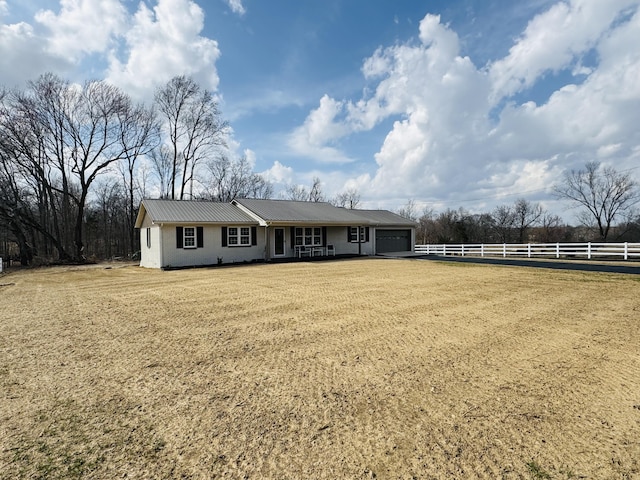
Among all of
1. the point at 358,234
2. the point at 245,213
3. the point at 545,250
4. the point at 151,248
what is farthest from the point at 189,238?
the point at 545,250

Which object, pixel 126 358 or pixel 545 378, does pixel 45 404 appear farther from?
pixel 545 378

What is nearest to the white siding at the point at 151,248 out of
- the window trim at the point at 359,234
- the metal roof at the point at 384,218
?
the window trim at the point at 359,234

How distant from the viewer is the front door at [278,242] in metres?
21.2

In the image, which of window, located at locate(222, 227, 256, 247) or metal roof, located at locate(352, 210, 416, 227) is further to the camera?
metal roof, located at locate(352, 210, 416, 227)

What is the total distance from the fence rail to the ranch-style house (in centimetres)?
534

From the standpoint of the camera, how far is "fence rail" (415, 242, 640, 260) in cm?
1969

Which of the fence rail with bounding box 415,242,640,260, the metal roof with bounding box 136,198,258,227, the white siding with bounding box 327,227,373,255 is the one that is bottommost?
the fence rail with bounding box 415,242,640,260

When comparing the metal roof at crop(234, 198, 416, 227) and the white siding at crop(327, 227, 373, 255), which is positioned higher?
the metal roof at crop(234, 198, 416, 227)

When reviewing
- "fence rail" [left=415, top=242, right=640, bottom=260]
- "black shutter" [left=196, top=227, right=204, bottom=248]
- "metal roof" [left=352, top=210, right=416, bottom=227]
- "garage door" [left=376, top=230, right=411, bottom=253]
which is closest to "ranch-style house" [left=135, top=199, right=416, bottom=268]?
"black shutter" [left=196, top=227, right=204, bottom=248]

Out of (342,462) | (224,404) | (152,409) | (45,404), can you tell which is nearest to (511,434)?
(342,462)

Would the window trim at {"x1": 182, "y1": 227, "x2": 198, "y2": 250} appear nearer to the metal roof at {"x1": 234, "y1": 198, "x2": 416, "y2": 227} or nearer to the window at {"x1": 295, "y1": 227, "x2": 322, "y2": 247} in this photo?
Answer: the metal roof at {"x1": 234, "y1": 198, "x2": 416, "y2": 227}

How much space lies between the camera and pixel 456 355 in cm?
469

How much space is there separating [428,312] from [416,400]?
395cm

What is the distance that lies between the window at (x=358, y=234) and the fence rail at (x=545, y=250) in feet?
20.6
